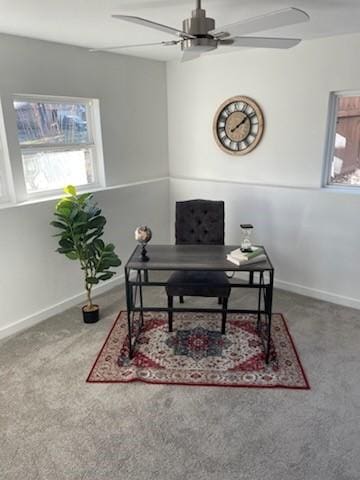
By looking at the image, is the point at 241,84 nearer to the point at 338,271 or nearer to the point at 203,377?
the point at 338,271

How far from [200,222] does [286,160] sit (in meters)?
1.15

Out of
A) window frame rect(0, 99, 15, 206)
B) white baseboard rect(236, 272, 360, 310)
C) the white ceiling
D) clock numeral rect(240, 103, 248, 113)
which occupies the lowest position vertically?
white baseboard rect(236, 272, 360, 310)

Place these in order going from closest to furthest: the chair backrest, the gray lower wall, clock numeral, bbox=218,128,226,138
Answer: the gray lower wall, the chair backrest, clock numeral, bbox=218,128,226,138

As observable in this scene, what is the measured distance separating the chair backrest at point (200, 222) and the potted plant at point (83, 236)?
0.74 m

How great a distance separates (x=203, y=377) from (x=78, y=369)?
0.95 metres

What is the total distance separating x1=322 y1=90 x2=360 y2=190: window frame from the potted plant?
2255 millimetres

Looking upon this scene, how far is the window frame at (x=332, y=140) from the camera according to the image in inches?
134

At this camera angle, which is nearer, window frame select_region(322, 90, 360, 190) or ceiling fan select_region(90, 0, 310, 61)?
ceiling fan select_region(90, 0, 310, 61)

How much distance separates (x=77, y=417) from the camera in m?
2.29

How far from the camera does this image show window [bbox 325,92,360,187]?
342 centimetres

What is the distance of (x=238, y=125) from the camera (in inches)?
159

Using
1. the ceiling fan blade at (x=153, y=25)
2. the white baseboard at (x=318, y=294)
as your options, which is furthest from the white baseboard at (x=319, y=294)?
the ceiling fan blade at (x=153, y=25)

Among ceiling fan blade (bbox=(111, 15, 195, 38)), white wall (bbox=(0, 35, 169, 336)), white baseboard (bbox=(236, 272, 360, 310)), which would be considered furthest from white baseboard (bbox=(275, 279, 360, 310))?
ceiling fan blade (bbox=(111, 15, 195, 38))

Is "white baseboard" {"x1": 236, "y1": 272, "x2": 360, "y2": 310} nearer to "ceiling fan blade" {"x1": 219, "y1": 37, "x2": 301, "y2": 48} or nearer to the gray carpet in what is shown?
the gray carpet
